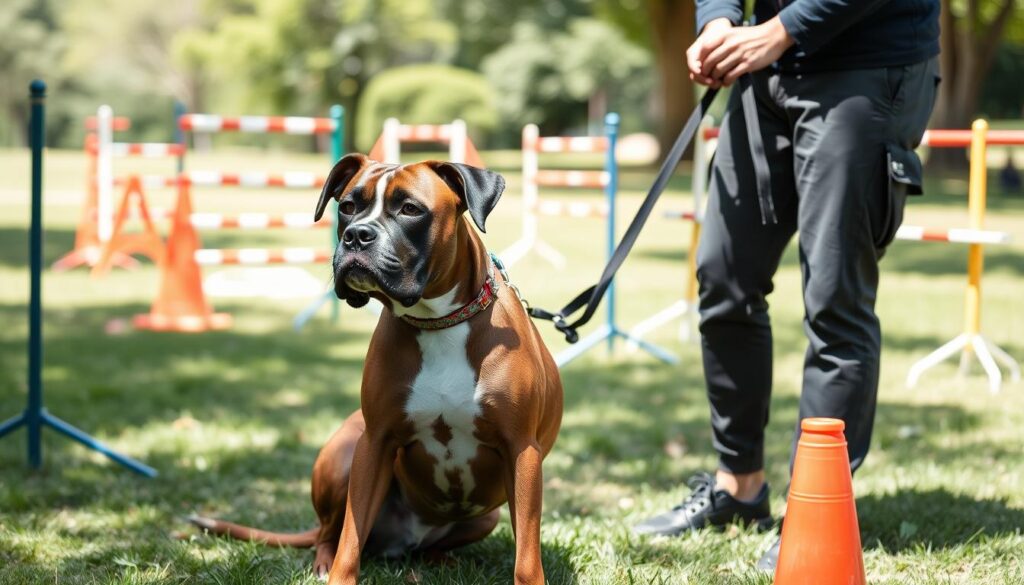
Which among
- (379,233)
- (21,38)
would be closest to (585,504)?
(379,233)

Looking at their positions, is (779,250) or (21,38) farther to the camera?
(21,38)

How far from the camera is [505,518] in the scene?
403 centimetres

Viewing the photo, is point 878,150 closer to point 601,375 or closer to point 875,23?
point 875,23

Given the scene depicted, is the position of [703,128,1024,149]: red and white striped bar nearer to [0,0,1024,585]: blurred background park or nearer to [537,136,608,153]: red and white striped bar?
[0,0,1024,585]: blurred background park

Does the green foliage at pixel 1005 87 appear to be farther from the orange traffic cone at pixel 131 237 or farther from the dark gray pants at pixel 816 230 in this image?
the dark gray pants at pixel 816 230

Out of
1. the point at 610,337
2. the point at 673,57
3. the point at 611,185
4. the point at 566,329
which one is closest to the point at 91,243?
the point at 611,185

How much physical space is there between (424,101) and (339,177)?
3487cm

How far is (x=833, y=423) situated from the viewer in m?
2.73

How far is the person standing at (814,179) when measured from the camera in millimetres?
3316

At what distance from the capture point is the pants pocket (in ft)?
10.8

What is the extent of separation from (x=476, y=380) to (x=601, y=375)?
13.6 feet

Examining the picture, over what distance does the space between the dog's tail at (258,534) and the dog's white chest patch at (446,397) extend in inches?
28.5

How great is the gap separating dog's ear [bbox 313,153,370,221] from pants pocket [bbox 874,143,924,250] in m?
1.52

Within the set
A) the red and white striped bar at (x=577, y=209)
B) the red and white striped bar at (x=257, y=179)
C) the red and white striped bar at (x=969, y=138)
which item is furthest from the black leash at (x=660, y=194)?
the red and white striped bar at (x=257, y=179)
